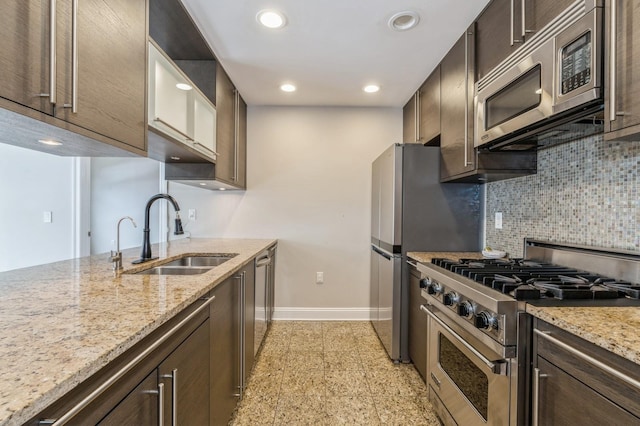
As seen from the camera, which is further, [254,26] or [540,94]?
[254,26]

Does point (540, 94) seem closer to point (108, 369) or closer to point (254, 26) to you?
point (254, 26)

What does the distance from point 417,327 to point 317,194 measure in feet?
5.61

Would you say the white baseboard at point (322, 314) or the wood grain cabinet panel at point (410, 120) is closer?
the wood grain cabinet panel at point (410, 120)

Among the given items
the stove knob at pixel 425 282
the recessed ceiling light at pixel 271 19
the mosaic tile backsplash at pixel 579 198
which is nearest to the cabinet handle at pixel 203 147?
the recessed ceiling light at pixel 271 19

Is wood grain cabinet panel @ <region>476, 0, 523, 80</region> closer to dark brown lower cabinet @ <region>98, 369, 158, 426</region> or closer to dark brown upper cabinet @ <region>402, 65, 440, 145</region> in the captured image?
dark brown upper cabinet @ <region>402, 65, 440, 145</region>

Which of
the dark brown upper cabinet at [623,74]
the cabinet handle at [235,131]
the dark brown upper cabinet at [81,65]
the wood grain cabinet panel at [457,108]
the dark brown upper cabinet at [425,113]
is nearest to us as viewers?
the dark brown upper cabinet at [81,65]

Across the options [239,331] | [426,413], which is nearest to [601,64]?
[426,413]

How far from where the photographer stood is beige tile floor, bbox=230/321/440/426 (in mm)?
1737

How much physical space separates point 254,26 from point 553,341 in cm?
218

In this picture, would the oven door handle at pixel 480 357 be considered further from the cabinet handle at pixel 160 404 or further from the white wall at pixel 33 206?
the white wall at pixel 33 206

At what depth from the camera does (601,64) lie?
102cm

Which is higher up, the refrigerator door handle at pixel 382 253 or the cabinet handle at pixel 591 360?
the refrigerator door handle at pixel 382 253

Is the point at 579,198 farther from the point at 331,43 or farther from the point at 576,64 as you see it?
the point at 331,43

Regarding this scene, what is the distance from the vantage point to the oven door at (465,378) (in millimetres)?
1104
